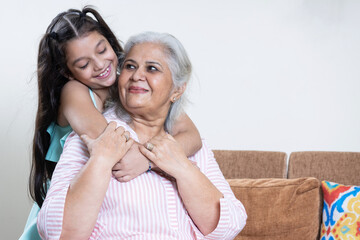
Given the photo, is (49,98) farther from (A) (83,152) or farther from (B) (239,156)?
(B) (239,156)

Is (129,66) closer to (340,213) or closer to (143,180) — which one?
(143,180)

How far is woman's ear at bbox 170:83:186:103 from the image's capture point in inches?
71.9

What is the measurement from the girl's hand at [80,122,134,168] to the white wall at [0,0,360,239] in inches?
65.7

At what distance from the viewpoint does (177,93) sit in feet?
6.04

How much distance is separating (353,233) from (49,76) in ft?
5.68

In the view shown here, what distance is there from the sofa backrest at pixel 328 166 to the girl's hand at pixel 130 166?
151 cm

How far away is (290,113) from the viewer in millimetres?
3217

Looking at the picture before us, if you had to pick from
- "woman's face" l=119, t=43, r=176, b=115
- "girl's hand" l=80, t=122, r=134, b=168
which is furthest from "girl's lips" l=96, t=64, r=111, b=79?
"girl's hand" l=80, t=122, r=134, b=168

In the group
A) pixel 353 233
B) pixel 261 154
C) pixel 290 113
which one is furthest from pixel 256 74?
→ pixel 353 233

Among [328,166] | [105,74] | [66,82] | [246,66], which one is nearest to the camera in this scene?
[105,74]

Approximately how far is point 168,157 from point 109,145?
216mm

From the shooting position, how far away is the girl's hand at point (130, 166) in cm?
154

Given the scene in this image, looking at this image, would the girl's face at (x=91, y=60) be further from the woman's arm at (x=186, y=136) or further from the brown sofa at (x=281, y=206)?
the brown sofa at (x=281, y=206)

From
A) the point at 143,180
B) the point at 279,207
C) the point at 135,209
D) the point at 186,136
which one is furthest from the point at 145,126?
the point at 279,207
